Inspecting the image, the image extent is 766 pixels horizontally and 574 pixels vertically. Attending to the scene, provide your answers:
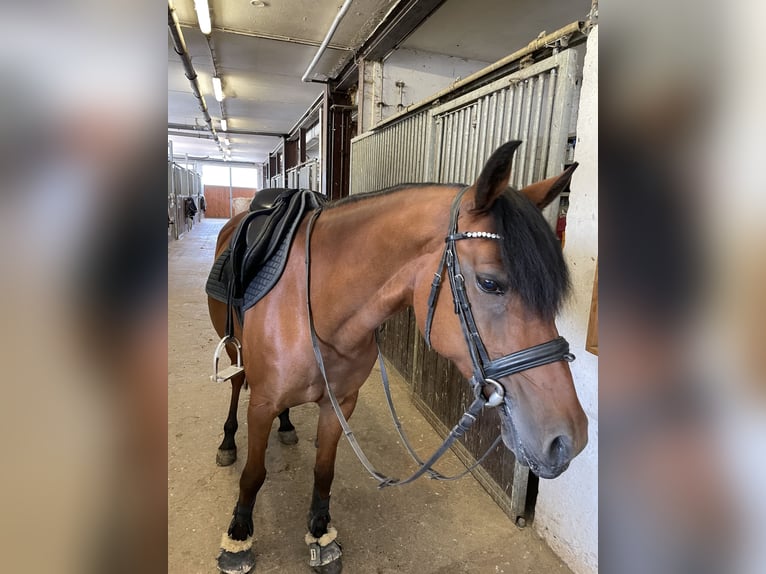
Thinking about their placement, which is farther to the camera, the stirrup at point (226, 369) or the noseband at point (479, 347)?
the stirrup at point (226, 369)

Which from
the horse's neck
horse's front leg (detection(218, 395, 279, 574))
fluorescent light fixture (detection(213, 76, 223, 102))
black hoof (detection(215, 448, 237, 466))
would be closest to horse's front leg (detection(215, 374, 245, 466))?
black hoof (detection(215, 448, 237, 466))

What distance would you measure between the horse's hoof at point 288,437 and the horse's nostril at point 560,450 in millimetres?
1778

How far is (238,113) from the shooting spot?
878 centimetres

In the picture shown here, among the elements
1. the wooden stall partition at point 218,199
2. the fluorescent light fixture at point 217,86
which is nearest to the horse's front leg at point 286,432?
the fluorescent light fixture at point 217,86

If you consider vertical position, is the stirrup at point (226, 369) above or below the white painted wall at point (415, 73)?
below

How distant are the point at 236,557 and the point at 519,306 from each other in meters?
1.39

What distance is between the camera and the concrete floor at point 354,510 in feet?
5.24

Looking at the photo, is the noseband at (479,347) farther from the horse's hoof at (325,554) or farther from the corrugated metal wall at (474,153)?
the horse's hoof at (325,554)

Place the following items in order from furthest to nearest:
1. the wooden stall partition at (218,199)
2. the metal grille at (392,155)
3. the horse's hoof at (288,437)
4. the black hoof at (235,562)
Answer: the wooden stall partition at (218,199)
the metal grille at (392,155)
the horse's hoof at (288,437)
the black hoof at (235,562)

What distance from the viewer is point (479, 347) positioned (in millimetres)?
914

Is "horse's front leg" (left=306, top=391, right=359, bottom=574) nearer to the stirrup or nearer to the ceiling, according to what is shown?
the stirrup
